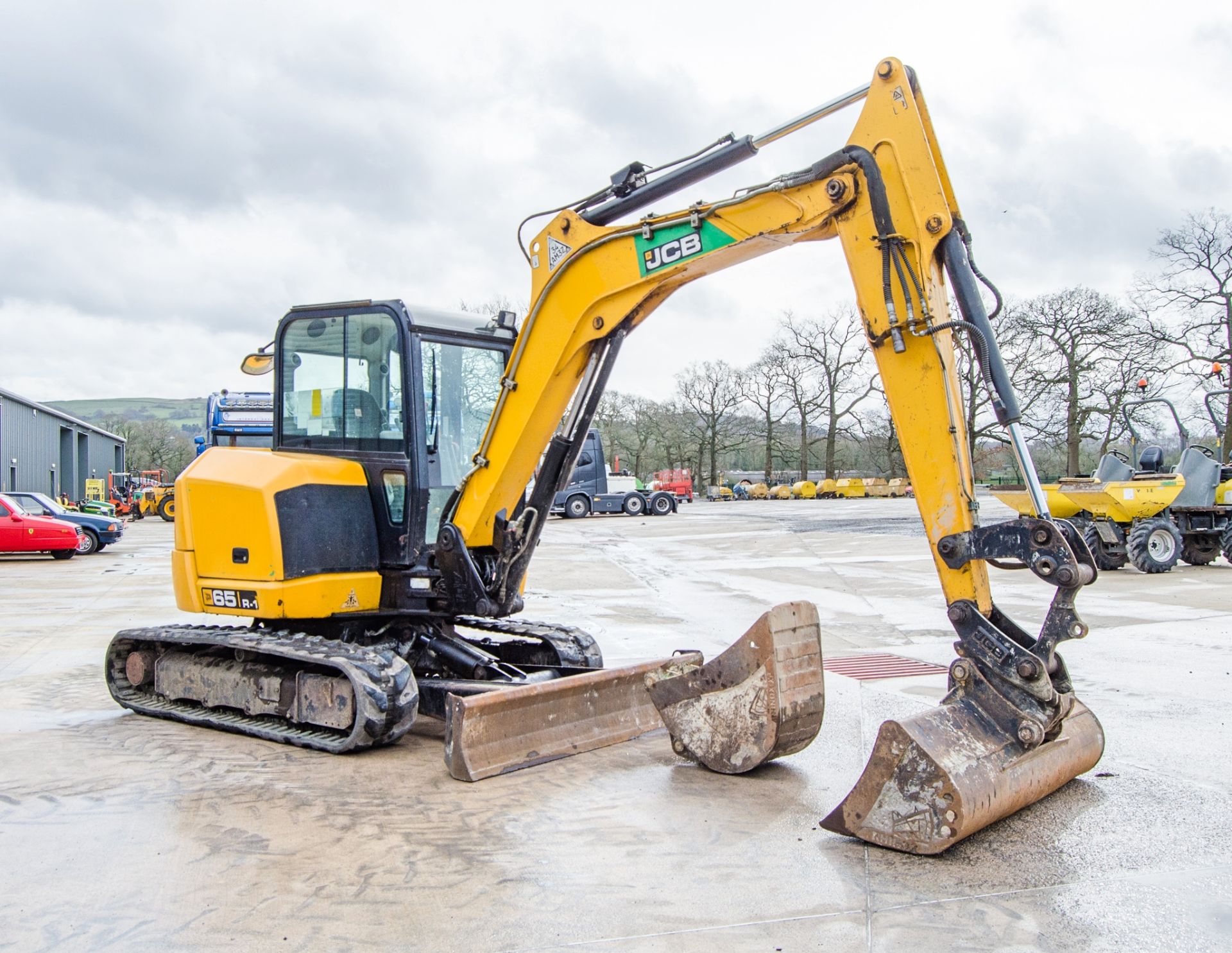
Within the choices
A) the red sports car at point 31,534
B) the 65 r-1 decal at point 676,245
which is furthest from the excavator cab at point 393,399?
the red sports car at point 31,534

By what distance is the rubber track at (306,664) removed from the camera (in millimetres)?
5410

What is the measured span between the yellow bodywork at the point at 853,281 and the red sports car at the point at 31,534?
1774 cm

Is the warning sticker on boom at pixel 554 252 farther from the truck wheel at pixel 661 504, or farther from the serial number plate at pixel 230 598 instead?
the truck wheel at pixel 661 504

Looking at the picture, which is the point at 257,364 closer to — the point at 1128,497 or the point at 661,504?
the point at 1128,497

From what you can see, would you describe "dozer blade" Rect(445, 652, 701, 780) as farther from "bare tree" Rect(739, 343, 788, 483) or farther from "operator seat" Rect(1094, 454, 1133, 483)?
"bare tree" Rect(739, 343, 788, 483)

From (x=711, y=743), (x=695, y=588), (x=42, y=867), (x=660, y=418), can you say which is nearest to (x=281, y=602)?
(x=42, y=867)

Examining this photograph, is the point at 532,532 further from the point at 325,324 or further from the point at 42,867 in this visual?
the point at 42,867

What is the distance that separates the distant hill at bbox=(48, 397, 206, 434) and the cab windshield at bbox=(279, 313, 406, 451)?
446 feet

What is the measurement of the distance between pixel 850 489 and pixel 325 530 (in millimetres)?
56503

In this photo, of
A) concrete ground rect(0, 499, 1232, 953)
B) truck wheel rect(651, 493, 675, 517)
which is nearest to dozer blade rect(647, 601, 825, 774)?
concrete ground rect(0, 499, 1232, 953)

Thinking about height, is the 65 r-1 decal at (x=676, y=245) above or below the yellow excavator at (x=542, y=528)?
above

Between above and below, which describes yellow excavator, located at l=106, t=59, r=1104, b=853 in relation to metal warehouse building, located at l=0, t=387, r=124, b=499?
below

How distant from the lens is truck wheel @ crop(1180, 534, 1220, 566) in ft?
54.5

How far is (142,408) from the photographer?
15612cm
